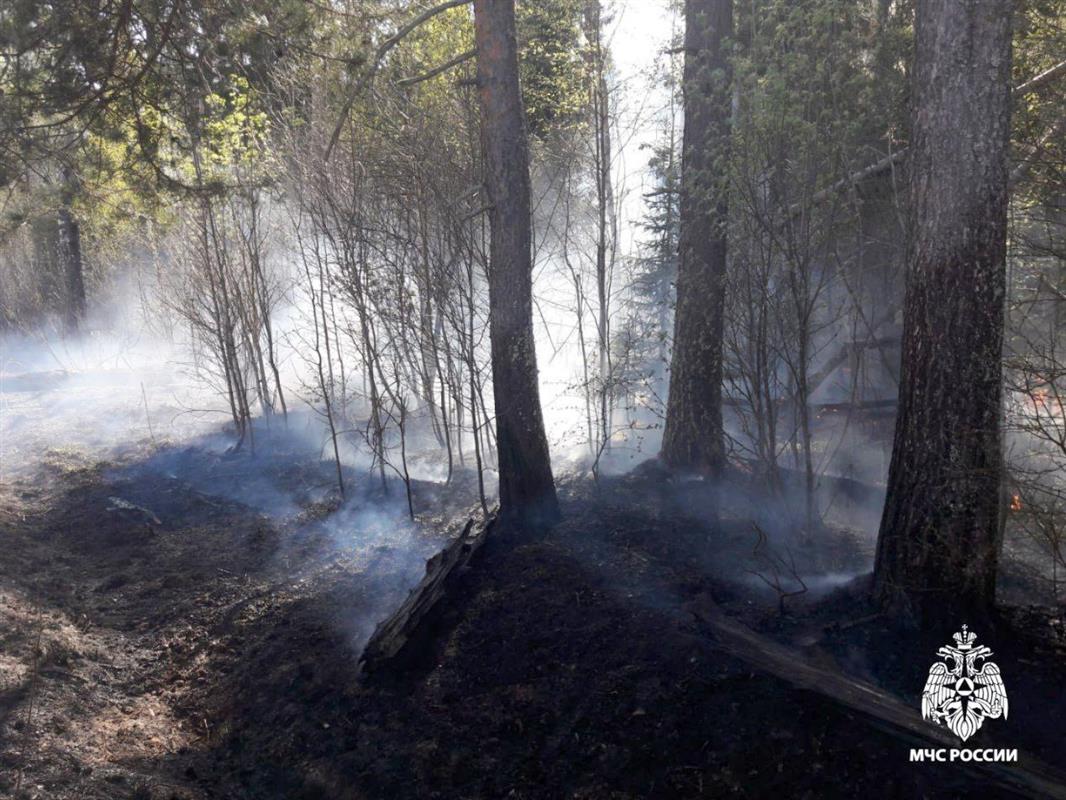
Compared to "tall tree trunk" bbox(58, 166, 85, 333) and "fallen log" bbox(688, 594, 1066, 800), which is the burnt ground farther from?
"tall tree trunk" bbox(58, 166, 85, 333)

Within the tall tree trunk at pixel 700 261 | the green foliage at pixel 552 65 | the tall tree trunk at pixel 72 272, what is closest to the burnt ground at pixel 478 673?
the tall tree trunk at pixel 700 261

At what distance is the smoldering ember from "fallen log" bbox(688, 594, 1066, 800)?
0.02m

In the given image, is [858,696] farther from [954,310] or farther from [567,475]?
[567,475]

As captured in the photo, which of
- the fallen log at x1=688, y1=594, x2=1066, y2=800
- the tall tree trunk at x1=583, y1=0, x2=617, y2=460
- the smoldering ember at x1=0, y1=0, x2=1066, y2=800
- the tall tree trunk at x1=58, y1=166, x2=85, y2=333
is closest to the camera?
the fallen log at x1=688, y1=594, x2=1066, y2=800

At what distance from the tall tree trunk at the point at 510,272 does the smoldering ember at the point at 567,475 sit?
0.12 ft

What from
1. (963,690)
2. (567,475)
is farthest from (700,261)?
(963,690)

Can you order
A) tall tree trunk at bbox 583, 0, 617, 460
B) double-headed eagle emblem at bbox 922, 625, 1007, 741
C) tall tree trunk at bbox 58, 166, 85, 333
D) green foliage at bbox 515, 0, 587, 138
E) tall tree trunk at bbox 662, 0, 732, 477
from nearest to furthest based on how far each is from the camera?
double-headed eagle emblem at bbox 922, 625, 1007, 741, tall tree trunk at bbox 662, 0, 732, 477, tall tree trunk at bbox 583, 0, 617, 460, green foliage at bbox 515, 0, 587, 138, tall tree trunk at bbox 58, 166, 85, 333

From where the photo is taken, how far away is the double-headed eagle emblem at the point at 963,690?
3678mm

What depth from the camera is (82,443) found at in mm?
12812

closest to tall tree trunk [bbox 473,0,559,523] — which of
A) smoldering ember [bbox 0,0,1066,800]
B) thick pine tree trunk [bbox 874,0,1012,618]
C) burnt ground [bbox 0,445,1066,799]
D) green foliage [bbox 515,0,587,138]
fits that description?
smoldering ember [bbox 0,0,1066,800]

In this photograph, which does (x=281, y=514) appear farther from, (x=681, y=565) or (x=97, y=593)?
(x=681, y=565)

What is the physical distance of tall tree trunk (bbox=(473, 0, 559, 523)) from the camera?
653cm

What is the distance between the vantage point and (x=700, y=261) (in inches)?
310

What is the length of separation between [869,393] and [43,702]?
37.9 feet
